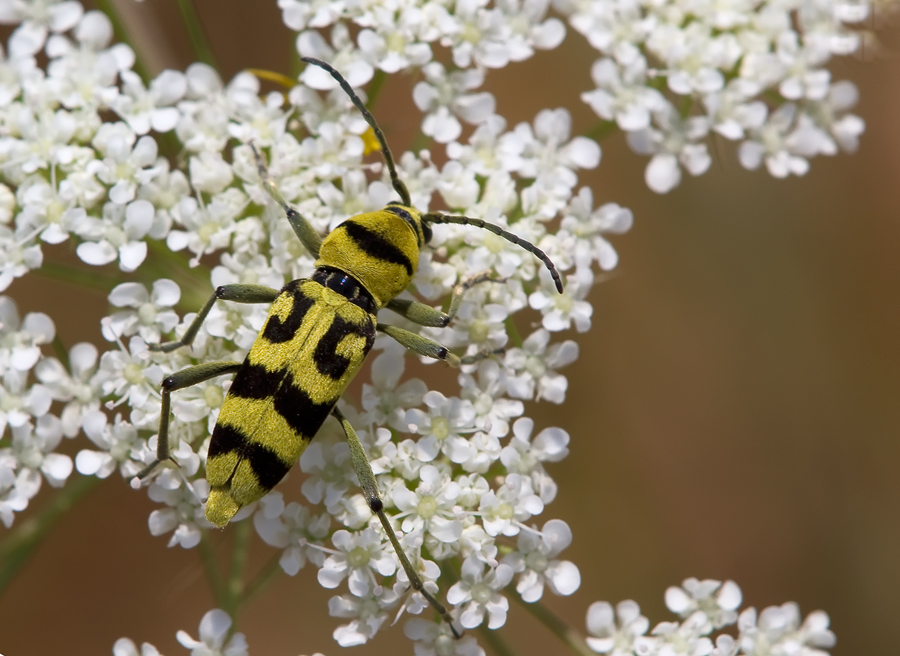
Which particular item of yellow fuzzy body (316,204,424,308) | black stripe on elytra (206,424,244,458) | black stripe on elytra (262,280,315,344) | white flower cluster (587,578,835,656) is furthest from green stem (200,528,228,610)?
white flower cluster (587,578,835,656)

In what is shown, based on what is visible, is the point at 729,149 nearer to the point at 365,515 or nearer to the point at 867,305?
the point at 867,305

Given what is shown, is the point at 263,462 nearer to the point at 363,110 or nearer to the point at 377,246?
the point at 377,246

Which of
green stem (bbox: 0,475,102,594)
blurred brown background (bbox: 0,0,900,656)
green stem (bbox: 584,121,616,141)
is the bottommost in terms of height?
blurred brown background (bbox: 0,0,900,656)

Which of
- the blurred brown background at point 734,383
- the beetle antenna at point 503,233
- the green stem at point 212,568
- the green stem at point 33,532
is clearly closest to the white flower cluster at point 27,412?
the green stem at point 33,532

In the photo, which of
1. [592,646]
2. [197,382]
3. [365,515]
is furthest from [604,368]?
[197,382]

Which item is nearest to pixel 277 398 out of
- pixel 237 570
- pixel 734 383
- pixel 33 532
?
pixel 237 570

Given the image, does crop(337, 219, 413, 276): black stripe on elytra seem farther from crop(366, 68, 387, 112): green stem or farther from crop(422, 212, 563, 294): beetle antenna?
crop(366, 68, 387, 112): green stem
